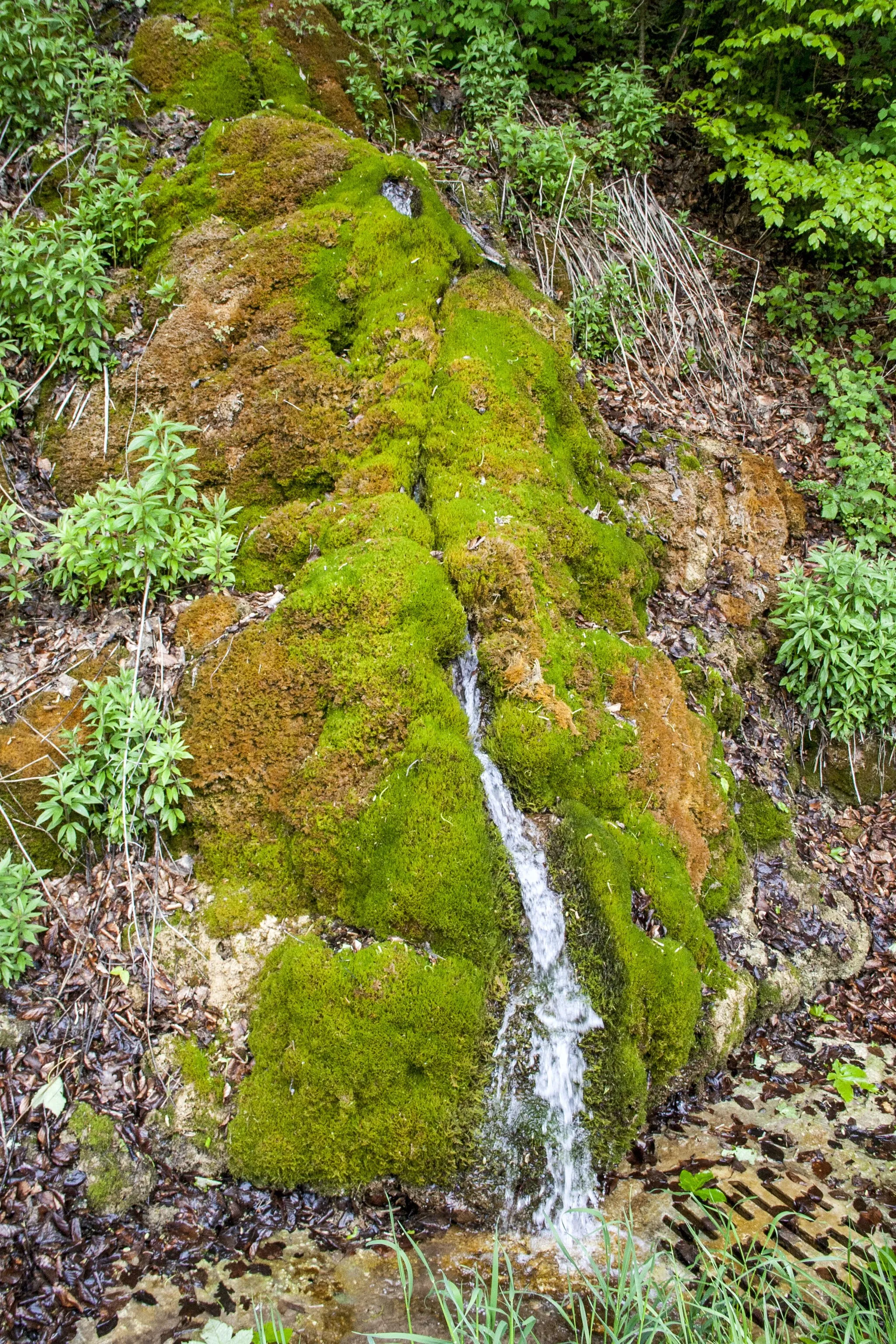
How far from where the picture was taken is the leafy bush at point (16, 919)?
11.9 ft

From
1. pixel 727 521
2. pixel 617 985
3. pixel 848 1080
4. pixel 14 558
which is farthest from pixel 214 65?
pixel 848 1080

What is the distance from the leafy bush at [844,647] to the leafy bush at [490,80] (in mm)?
5634

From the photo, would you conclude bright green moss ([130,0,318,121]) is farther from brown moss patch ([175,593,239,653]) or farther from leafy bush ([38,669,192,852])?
leafy bush ([38,669,192,852])

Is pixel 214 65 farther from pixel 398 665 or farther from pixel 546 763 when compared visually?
pixel 546 763

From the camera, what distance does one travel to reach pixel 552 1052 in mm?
3738

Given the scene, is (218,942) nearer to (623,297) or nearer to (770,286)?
(623,297)

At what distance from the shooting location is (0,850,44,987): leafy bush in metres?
3.63

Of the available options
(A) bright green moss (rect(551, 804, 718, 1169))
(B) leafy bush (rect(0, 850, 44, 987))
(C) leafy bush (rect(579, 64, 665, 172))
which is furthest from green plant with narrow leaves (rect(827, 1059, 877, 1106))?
(C) leafy bush (rect(579, 64, 665, 172))

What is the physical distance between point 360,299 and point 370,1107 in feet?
17.4

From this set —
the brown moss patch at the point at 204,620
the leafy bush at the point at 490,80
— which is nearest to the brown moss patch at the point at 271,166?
the leafy bush at the point at 490,80

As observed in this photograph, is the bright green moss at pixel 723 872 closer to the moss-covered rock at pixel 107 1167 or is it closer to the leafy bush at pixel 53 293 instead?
the moss-covered rock at pixel 107 1167

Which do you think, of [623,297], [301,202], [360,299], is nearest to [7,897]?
[360,299]

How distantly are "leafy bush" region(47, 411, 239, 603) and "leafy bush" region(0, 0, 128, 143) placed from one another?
3675 millimetres

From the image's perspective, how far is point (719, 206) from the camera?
9.17 meters
